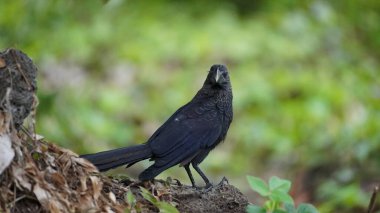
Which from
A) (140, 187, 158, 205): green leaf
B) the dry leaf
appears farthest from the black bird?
the dry leaf

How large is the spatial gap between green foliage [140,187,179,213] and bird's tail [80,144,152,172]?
21 centimetres

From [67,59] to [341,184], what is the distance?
4863 millimetres

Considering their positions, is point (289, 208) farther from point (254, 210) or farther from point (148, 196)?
point (148, 196)

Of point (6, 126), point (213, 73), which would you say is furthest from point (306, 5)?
point (6, 126)

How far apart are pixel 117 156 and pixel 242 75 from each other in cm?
668

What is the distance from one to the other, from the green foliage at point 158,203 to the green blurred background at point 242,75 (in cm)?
392

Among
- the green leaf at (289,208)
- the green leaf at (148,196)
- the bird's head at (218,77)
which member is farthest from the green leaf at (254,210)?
the bird's head at (218,77)

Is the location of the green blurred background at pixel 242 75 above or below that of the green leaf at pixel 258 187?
above

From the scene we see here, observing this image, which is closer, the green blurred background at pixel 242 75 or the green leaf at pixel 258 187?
the green leaf at pixel 258 187

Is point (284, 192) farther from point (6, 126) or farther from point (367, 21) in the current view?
point (367, 21)

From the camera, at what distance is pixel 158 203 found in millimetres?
3186

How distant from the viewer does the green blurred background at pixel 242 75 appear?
7.75 meters

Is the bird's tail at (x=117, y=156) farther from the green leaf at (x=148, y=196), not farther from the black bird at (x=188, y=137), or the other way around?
the green leaf at (x=148, y=196)

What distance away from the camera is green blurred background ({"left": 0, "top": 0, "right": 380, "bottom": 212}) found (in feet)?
25.4
